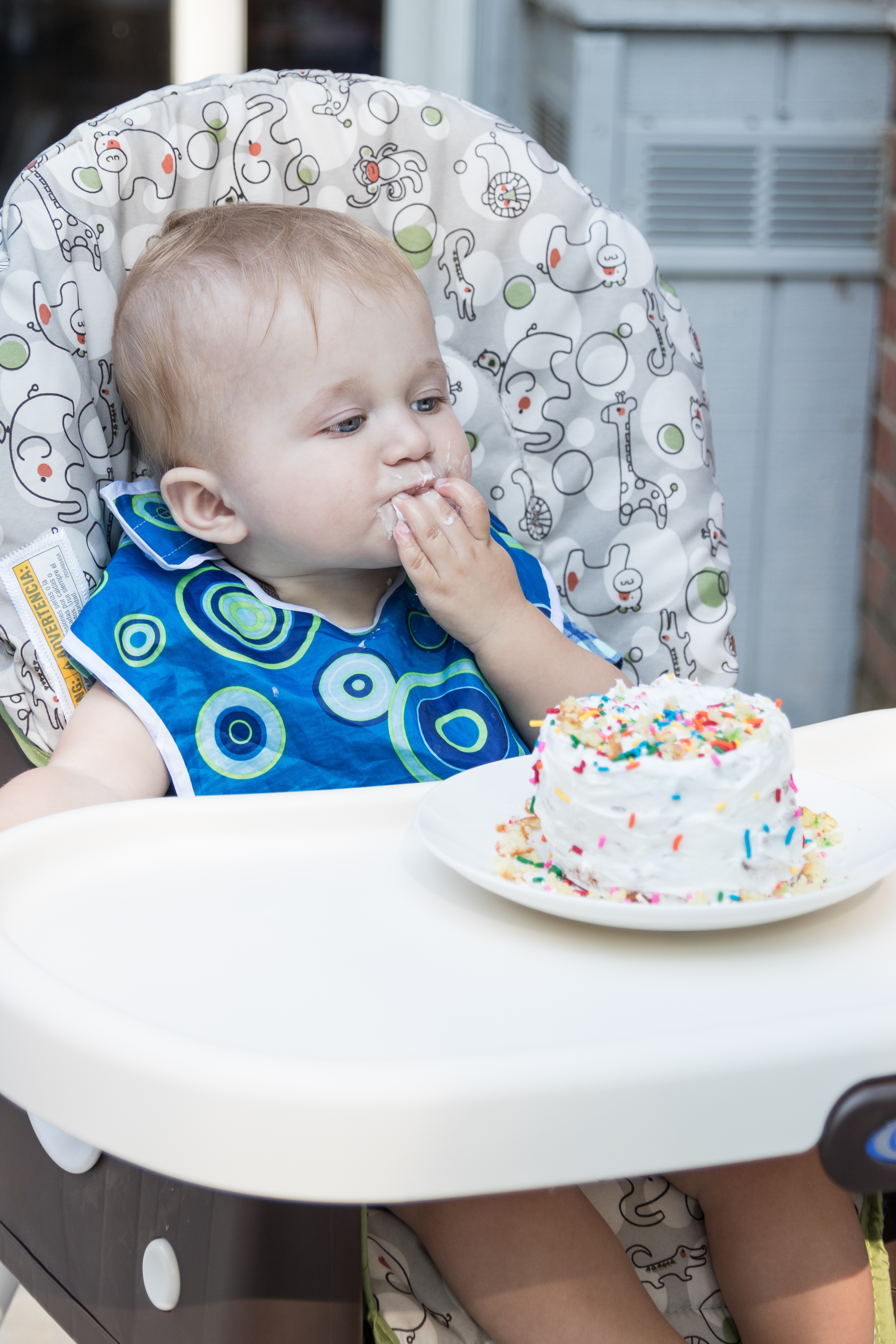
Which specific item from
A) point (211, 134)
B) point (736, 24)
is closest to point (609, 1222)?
point (211, 134)

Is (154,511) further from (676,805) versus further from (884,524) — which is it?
(884,524)

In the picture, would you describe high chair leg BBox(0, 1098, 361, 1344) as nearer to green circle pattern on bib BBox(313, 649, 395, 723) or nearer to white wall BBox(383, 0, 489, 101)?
green circle pattern on bib BBox(313, 649, 395, 723)

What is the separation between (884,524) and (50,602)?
5.65 feet

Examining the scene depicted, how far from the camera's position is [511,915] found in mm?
758

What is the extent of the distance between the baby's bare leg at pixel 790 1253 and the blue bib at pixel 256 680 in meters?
0.36

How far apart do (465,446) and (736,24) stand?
145cm

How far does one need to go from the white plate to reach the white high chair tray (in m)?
0.02

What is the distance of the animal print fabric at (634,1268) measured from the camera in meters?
0.90

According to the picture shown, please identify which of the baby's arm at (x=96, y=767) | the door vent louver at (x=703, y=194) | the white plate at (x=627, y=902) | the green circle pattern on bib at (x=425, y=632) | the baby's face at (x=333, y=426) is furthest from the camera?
the door vent louver at (x=703, y=194)

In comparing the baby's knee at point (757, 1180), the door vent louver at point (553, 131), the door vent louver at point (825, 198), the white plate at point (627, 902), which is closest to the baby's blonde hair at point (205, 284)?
the white plate at point (627, 902)

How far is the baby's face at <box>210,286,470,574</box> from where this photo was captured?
1091 millimetres

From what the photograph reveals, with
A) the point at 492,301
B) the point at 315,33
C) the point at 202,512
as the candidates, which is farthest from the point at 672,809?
the point at 315,33

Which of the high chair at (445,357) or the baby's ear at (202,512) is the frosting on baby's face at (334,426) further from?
the high chair at (445,357)

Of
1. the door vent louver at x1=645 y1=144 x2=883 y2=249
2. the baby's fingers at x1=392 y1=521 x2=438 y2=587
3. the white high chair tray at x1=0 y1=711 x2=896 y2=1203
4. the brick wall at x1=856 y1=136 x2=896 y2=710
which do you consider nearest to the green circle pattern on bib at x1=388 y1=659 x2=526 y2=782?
the baby's fingers at x1=392 y1=521 x2=438 y2=587
